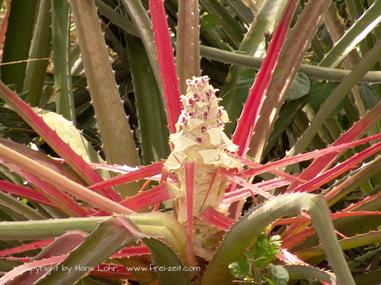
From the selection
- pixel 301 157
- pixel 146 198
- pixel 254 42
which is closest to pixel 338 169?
pixel 301 157

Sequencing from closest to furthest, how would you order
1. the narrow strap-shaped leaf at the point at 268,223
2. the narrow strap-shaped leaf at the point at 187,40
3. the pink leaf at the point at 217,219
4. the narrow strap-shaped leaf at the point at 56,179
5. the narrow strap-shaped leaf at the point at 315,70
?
1. the narrow strap-shaped leaf at the point at 268,223
2. the narrow strap-shaped leaf at the point at 56,179
3. the pink leaf at the point at 217,219
4. the narrow strap-shaped leaf at the point at 187,40
5. the narrow strap-shaped leaf at the point at 315,70

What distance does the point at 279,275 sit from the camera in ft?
1.97

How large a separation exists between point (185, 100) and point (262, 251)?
0.43 ft

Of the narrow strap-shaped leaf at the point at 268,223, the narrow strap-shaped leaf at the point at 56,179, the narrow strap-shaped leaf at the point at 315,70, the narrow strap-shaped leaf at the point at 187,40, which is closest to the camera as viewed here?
the narrow strap-shaped leaf at the point at 268,223

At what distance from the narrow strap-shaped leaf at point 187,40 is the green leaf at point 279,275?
11.8 inches

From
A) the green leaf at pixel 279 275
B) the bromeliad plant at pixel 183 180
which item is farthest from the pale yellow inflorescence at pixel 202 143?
the green leaf at pixel 279 275

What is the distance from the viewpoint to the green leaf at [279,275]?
23.5 inches

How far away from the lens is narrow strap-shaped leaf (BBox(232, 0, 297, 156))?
2.50 feet

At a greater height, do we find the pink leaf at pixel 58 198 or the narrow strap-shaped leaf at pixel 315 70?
the narrow strap-shaped leaf at pixel 315 70

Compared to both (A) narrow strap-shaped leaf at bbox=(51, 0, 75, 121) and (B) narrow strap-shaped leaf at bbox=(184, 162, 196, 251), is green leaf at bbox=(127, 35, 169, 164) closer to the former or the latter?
(A) narrow strap-shaped leaf at bbox=(51, 0, 75, 121)

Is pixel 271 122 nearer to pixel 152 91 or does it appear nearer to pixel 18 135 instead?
pixel 152 91

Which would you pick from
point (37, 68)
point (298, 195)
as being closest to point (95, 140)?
point (37, 68)

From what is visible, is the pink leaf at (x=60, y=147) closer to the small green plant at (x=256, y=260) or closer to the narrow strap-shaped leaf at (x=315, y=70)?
the small green plant at (x=256, y=260)

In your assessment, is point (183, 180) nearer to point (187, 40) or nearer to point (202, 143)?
point (202, 143)
